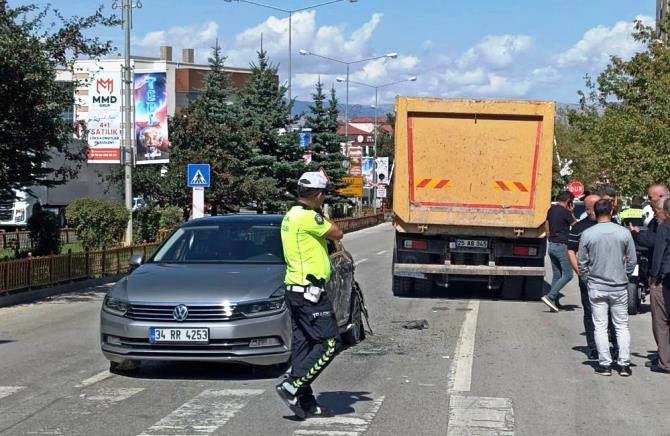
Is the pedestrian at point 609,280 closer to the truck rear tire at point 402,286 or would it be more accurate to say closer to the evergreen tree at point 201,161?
the truck rear tire at point 402,286

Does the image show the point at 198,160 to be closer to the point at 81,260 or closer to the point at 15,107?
the point at 81,260

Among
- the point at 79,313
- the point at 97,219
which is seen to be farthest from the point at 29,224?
the point at 79,313

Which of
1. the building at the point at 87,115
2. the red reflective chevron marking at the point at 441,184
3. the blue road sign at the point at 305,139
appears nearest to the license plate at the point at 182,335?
the red reflective chevron marking at the point at 441,184

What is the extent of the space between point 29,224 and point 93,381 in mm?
13587

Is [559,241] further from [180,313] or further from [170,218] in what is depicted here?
[170,218]

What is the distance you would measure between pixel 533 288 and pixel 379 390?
8.74 metres

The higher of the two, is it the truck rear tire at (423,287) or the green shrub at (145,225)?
the green shrub at (145,225)

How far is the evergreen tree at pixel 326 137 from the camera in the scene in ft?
172

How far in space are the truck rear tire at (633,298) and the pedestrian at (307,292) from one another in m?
8.74

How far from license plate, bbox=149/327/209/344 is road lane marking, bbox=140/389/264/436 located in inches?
18.1

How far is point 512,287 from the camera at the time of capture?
1642 centimetres

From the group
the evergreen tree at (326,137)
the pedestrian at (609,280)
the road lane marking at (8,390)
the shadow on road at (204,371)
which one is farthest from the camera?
the evergreen tree at (326,137)

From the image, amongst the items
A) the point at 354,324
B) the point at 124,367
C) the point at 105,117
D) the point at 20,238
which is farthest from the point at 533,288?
the point at 20,238

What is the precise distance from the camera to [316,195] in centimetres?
685
